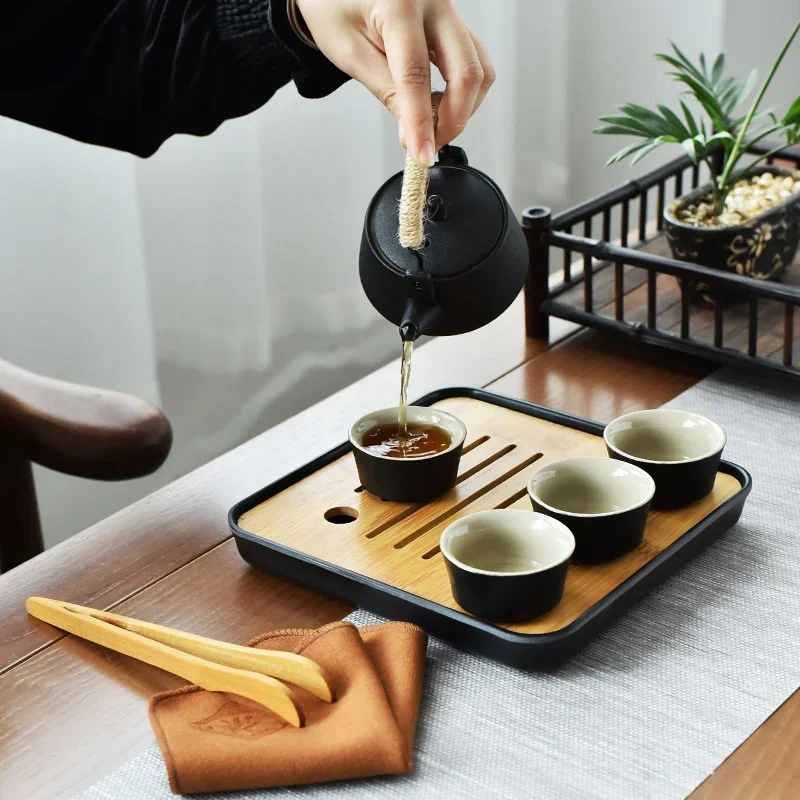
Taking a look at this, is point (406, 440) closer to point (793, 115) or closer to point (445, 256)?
point (445, 256)

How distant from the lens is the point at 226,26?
114 cm

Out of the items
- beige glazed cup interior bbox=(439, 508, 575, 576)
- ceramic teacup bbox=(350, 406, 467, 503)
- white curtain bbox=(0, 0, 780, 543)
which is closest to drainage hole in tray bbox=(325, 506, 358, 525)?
ceramic teacup bbox=(350, 406, 467, 503)

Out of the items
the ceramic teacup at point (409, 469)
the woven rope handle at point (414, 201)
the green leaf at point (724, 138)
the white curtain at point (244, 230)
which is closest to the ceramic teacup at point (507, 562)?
the ceramic teacup at point (409, 469)

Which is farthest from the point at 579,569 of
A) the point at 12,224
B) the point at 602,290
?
the point at 12,224

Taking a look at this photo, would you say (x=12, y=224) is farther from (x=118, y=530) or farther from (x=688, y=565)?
(x=688, y=565)

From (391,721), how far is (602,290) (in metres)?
0.75

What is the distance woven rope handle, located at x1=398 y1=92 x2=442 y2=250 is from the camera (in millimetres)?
866

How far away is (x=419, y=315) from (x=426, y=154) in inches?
5.3

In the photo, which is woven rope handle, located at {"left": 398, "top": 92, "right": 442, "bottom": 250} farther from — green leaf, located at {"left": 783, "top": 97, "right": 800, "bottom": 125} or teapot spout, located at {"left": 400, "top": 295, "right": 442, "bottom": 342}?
green leaf, located at {"left": 783, "top": 97, "right": 800, "bottom": 125}

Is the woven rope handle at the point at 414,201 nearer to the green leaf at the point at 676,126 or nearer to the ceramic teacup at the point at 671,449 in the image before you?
the ceramic teacup at the point at 671,449

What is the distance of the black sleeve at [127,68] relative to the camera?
117 cm

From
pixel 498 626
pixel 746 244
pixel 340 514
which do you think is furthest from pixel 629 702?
pixel 746 244

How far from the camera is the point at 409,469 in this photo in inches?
38.1

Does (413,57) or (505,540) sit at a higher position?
(413,57)
